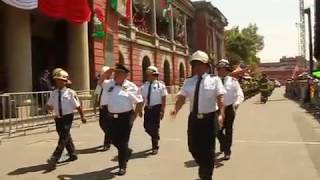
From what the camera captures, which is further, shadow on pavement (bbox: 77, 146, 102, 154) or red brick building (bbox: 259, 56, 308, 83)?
red brick building (bbox: 259, 56, 308, 83)

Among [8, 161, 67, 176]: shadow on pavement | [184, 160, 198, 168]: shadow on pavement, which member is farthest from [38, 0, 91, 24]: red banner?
[184, 160, 198, 168]: shadow on pavement

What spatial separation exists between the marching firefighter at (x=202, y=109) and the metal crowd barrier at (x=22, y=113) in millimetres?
8920

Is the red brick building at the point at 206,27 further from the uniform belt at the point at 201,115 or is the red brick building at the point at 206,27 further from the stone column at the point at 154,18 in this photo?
the uniform belt at the point at 201,115

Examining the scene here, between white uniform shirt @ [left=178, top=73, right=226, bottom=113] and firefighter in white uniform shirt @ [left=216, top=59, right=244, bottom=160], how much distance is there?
2696 mm

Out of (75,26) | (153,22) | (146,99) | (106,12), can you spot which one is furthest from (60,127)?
(153,22)

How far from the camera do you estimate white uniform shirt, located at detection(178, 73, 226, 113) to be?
8023mm

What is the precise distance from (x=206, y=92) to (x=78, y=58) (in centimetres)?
1794

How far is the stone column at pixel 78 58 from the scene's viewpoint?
25266mm

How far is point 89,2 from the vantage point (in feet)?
87.1

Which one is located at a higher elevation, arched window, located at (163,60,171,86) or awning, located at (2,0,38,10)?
awning, located at (2,0,38,10)

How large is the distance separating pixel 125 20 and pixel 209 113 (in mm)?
28019

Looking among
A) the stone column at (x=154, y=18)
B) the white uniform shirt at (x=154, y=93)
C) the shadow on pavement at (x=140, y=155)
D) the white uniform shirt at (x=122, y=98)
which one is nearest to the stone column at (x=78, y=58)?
the shadow on pavement at (x=140, y=155)

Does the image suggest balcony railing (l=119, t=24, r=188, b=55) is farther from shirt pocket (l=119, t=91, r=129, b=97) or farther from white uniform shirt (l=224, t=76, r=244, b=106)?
shirt pocket (l=119, t=91, r=129, b=97)

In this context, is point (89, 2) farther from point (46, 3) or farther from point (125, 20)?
point (125, 20)
